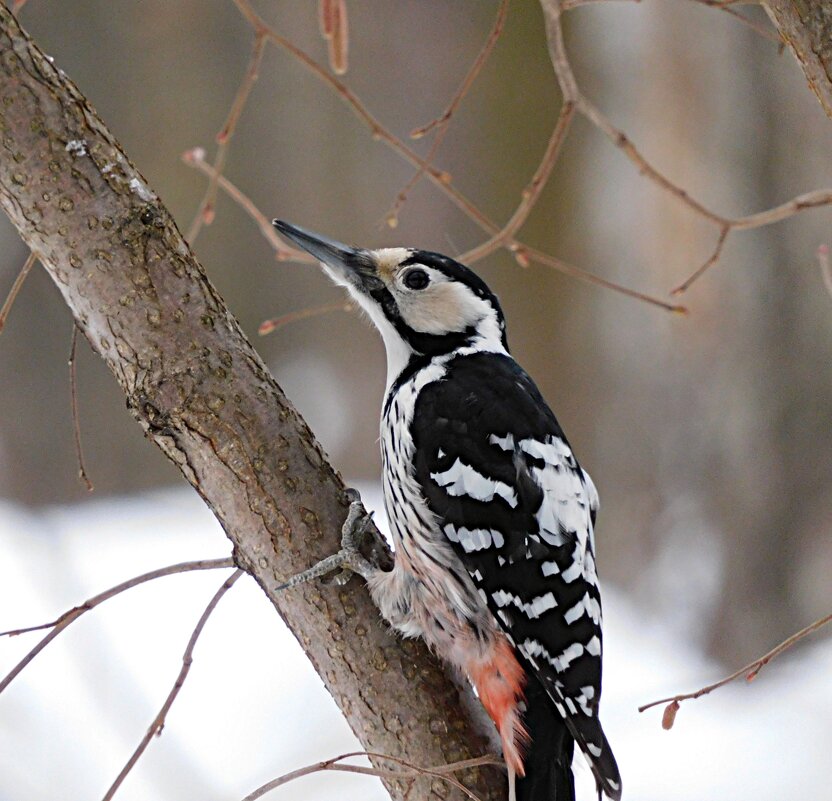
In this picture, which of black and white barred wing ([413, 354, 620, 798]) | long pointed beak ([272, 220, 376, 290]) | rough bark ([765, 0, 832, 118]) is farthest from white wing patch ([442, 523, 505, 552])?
rough bark ([765, 0, 832, 118])

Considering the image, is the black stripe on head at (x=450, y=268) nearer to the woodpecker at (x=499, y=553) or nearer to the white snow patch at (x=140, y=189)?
the woodpecker at (x=499, y=553)

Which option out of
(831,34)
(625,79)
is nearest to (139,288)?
(831,34)

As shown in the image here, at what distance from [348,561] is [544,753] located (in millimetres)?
579

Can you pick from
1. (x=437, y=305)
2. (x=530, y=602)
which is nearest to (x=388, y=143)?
(x=437, y=305)

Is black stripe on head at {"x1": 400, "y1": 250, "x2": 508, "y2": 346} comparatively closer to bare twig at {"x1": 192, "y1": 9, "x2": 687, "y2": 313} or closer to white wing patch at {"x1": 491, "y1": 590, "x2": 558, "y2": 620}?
bare twig at {"x1": 192, "y1": 9, "x2": 687, "y2": 313}

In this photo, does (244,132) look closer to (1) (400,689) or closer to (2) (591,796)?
(2) (591,796)

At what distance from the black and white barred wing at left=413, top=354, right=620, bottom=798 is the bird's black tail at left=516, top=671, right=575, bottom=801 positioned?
5cm

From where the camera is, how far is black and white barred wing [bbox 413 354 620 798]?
224 centimetres

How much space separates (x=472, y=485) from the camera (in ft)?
7.77

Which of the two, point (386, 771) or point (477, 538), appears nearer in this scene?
point (386, 771)

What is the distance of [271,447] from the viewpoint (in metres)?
1.99

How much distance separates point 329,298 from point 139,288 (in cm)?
708

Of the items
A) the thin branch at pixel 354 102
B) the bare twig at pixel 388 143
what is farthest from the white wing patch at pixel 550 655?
the thin branch at pixel 354 102

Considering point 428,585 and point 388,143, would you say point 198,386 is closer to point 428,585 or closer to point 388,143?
point 428,585
